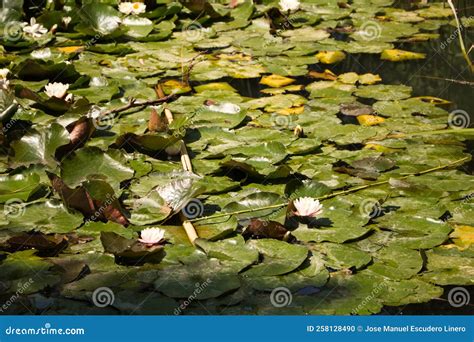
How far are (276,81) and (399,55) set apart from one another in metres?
0.79


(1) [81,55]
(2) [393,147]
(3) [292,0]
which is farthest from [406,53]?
(1) [81,55]

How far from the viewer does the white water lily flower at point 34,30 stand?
4.79 metres

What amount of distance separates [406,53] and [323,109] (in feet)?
3.27

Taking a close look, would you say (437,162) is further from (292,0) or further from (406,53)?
(292,0)

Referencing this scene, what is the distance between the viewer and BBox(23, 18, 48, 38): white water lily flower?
4793 millimetres

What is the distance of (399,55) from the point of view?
183 inches

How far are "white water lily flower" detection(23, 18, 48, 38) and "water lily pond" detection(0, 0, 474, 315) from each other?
0.05 ft

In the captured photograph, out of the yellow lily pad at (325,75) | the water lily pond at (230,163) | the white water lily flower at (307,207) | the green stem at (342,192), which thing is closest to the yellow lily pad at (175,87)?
Result: the water lily pond at (230,163)

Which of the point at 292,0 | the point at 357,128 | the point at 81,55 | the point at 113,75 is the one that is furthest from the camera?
the point at 292,0

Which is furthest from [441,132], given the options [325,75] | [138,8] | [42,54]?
[138,8]

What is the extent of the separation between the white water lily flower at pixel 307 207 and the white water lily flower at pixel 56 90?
1.39 metres

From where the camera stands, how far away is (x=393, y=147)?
350cm

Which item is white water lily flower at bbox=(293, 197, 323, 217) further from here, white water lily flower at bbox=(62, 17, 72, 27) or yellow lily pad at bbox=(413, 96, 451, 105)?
white water lily flower at bbox=(62, 17, 72, 27)

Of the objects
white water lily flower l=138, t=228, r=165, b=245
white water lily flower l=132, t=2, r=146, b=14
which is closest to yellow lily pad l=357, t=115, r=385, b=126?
white water lily flower l=138, t=228, r=165, b=245
